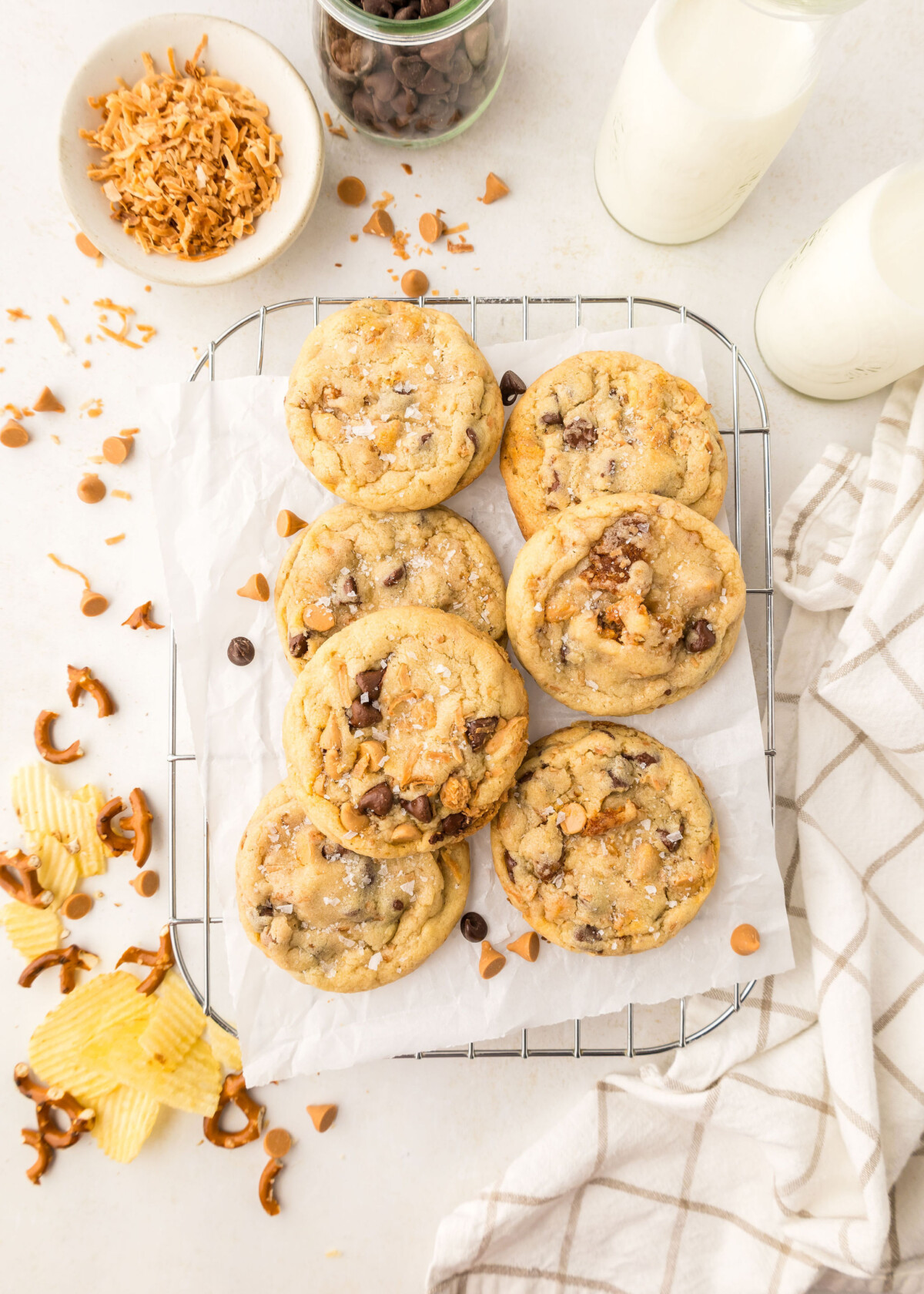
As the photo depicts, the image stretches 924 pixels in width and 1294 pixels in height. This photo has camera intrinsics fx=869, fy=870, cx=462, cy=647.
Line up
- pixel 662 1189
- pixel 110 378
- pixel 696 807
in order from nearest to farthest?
1. pixel 696 807
2. pixel 662 1189
3. pixel 110 378

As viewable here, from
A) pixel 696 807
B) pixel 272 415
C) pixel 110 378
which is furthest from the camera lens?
pixel 110 378

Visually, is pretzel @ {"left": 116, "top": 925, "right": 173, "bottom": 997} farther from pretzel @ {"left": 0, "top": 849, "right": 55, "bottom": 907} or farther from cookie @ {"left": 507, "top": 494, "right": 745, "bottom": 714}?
cookie @ {"left": 507, "top": 494, "right": 745, "bottom": 714}

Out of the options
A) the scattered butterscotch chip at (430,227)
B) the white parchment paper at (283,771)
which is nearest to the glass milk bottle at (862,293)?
the white parchment paper at (283,771)

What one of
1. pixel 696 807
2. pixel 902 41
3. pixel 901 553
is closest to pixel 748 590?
pixel 901 553

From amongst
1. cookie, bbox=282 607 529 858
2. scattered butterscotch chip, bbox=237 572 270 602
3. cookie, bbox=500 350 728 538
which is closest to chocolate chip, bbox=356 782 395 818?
cookie, bbox=282 607 529 858

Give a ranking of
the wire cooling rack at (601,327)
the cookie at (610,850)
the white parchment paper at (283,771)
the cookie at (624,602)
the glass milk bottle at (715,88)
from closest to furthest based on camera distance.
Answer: the glass milk bottle at (715,88), the cookie at (624,602), the cookie at (610,850), the white parchment paper at (283,771), the wire cooling rack at (601,327)

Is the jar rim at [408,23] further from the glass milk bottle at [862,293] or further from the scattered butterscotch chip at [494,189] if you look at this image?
the glass milk bottle at [862,293]

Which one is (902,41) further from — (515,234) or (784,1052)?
(784,1052)
